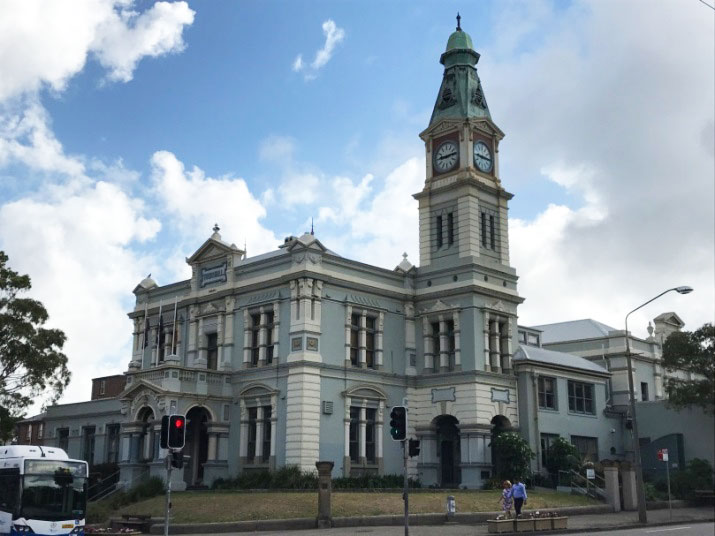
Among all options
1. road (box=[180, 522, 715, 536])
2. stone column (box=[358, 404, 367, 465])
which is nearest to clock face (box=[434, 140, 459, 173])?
stone column (box=[358, 404, 367, 465])

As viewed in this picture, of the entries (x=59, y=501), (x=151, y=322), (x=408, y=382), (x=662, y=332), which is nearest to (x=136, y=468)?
(x=151, y=322)

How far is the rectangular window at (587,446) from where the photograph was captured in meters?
52.6

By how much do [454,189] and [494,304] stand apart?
23.5 ft

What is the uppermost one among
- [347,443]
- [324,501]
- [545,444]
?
[545,444]

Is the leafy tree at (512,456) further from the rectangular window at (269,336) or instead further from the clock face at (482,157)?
the clock face at (482,157)

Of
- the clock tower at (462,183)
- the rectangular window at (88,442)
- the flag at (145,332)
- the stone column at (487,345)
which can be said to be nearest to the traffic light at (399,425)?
the stone column at (487,345)

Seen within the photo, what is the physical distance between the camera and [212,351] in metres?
50.6

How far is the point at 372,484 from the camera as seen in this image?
4403 centimetres

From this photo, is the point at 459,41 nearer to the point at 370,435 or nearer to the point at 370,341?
the point at 370,341

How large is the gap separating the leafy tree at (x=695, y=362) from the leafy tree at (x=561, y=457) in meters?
7.47

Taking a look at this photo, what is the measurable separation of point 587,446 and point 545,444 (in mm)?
5237

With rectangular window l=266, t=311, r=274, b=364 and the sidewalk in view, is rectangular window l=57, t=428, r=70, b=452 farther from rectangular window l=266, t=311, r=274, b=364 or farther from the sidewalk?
the sidewalk

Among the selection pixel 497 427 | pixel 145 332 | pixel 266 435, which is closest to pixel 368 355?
pixel 266 435

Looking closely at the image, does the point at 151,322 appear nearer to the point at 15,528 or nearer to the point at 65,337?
the point at 65,337
